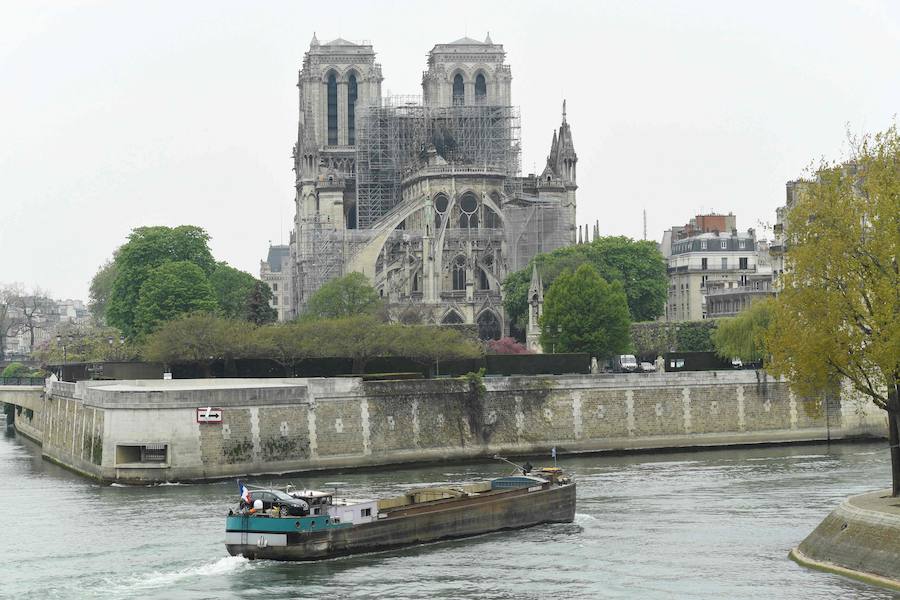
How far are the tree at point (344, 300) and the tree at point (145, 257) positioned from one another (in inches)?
275

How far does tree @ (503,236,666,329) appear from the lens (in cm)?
10169

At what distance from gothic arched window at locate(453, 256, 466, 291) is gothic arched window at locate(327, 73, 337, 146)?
79.4 ft

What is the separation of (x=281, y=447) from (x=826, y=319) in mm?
24072

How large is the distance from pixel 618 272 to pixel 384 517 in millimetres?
62484

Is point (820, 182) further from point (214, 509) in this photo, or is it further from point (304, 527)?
point (214, 509)

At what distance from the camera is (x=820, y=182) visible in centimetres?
3741

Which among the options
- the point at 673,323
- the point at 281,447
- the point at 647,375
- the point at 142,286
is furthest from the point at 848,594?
the point at 142,286

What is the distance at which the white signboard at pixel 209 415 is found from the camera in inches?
2101

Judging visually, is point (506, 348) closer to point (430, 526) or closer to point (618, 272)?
point (618, 272)

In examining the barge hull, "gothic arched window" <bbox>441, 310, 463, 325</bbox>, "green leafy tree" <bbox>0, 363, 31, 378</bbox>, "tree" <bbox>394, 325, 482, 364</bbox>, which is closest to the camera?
the barge hull

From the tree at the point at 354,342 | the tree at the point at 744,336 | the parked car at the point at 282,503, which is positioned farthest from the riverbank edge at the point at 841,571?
the tree at the point at 744,336

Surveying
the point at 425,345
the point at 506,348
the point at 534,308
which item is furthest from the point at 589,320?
the point at 534,308

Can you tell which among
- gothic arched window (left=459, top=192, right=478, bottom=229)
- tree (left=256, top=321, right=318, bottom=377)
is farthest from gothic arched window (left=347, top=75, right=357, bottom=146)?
tree (left=256, top=321, right=318, bottom=377)

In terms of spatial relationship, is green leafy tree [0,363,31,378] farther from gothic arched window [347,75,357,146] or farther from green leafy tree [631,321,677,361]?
green leafy tree [631,321,677,361]
